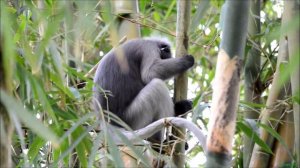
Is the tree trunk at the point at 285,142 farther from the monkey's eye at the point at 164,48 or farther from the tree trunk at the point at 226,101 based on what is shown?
the monkey's eye at the point at 164,48

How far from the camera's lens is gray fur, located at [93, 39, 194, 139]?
3941 millimetres

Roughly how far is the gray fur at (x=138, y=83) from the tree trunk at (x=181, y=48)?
954 mm

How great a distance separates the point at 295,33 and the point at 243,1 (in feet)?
1.27

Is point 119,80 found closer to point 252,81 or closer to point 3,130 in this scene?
point 252,81

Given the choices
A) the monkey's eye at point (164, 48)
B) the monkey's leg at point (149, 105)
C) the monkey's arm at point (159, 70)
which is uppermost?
the monkey's eye at point (164, 48)

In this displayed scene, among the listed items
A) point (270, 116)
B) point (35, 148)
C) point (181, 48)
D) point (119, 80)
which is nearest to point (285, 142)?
point (270, 116)

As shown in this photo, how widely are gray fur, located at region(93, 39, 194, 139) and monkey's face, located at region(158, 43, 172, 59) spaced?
0.17ft

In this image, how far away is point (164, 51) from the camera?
445cm

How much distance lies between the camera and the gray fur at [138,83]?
12.9 ft

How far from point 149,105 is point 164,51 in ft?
1.98

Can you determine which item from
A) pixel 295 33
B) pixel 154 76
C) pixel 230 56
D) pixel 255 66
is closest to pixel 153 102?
pixel 154 76

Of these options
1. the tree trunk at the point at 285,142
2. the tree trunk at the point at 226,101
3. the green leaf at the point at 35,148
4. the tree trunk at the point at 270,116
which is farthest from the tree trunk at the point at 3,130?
the tree trunk at the point at 285,142

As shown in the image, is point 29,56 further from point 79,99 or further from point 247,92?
point 247,92

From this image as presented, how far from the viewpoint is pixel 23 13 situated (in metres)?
2.64
